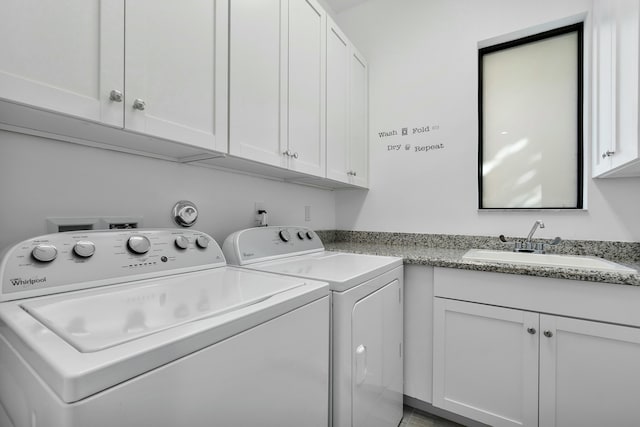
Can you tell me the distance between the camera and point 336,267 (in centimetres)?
127

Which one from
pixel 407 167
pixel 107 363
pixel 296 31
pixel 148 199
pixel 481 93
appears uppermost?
pixel 296 31

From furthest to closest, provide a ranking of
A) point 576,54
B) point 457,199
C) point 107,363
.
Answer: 1. point 457,199
2. point 576,54
3. point 107,363

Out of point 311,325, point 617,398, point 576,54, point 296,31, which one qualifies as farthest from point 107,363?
point 576,54

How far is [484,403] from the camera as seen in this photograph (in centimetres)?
145

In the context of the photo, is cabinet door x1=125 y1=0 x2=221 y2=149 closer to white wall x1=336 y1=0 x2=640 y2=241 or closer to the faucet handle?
white wall x1=336 y1=0 x2=640 y2=241

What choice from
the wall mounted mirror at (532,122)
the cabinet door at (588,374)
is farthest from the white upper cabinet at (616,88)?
the cabinet door at (588,374)

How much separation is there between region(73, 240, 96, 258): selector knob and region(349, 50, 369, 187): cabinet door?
162 cm

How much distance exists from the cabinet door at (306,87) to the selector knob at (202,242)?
0.59 m

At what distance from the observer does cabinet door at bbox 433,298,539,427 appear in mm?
1346

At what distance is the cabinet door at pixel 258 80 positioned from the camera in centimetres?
122

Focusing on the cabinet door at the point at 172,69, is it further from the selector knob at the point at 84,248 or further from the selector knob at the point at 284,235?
the selector knob at the point at 284,235

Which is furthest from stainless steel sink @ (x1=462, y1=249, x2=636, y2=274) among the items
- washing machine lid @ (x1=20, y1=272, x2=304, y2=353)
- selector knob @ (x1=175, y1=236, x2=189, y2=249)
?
selector knob @ (x1=175, y1=236, x2=189, y2=249)

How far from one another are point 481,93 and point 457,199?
78cm

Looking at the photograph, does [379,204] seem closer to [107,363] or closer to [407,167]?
[407,167]
